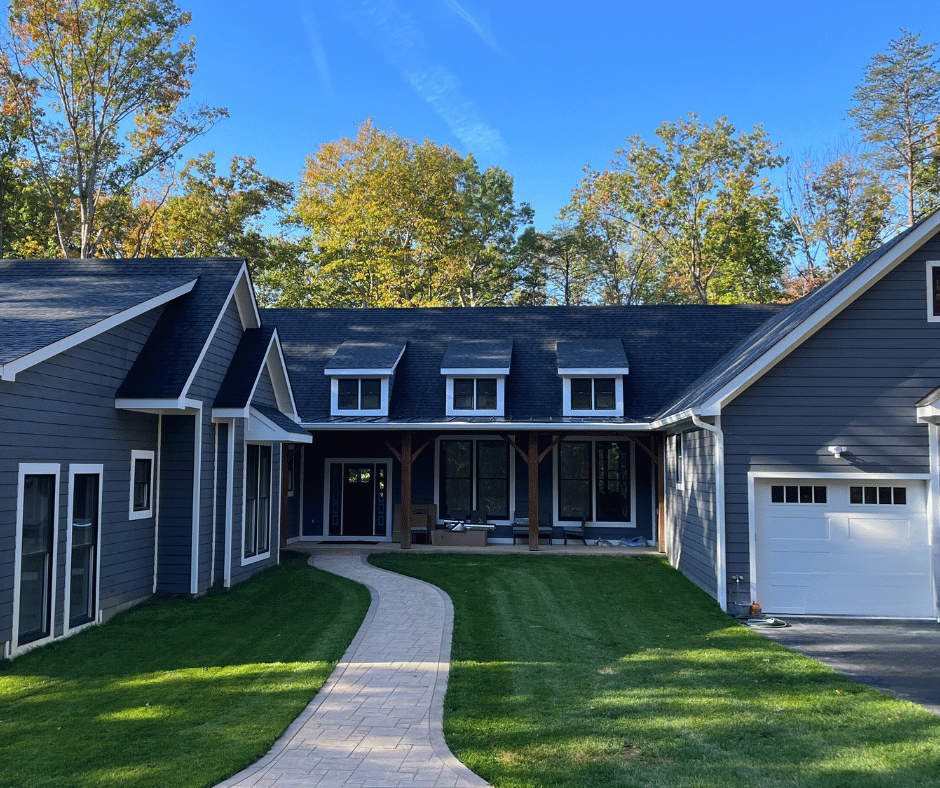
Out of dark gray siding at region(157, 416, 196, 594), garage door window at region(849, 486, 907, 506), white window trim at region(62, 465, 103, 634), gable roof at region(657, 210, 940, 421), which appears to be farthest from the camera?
dark gray siding at region(157, 416, 196, 594)

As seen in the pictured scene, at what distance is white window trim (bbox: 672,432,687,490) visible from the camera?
14289 millimetres

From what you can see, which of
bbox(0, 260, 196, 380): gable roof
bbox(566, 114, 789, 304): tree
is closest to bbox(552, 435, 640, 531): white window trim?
bbox(0, 260, 196, 380): gable roof

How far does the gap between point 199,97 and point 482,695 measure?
24.5 meters

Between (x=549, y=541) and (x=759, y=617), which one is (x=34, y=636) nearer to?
(x=759, y=617)

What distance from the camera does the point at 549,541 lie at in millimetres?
17750

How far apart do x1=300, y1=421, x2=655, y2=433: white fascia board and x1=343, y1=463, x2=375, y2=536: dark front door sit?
7.31 ft

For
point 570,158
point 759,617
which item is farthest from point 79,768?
point 570,158

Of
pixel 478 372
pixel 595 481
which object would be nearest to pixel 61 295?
pixel 478 372

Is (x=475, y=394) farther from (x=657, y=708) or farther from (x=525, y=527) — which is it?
(x=657, y=708)

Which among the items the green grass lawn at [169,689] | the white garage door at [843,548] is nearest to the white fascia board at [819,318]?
the white garage door at [843,548]

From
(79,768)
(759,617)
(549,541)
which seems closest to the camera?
(79,768)

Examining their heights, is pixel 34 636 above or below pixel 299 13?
below

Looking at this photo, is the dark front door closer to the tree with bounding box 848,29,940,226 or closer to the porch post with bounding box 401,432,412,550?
the porch post with bounding box 401,432,412,550

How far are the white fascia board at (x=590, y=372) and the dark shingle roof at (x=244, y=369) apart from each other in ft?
23.2
